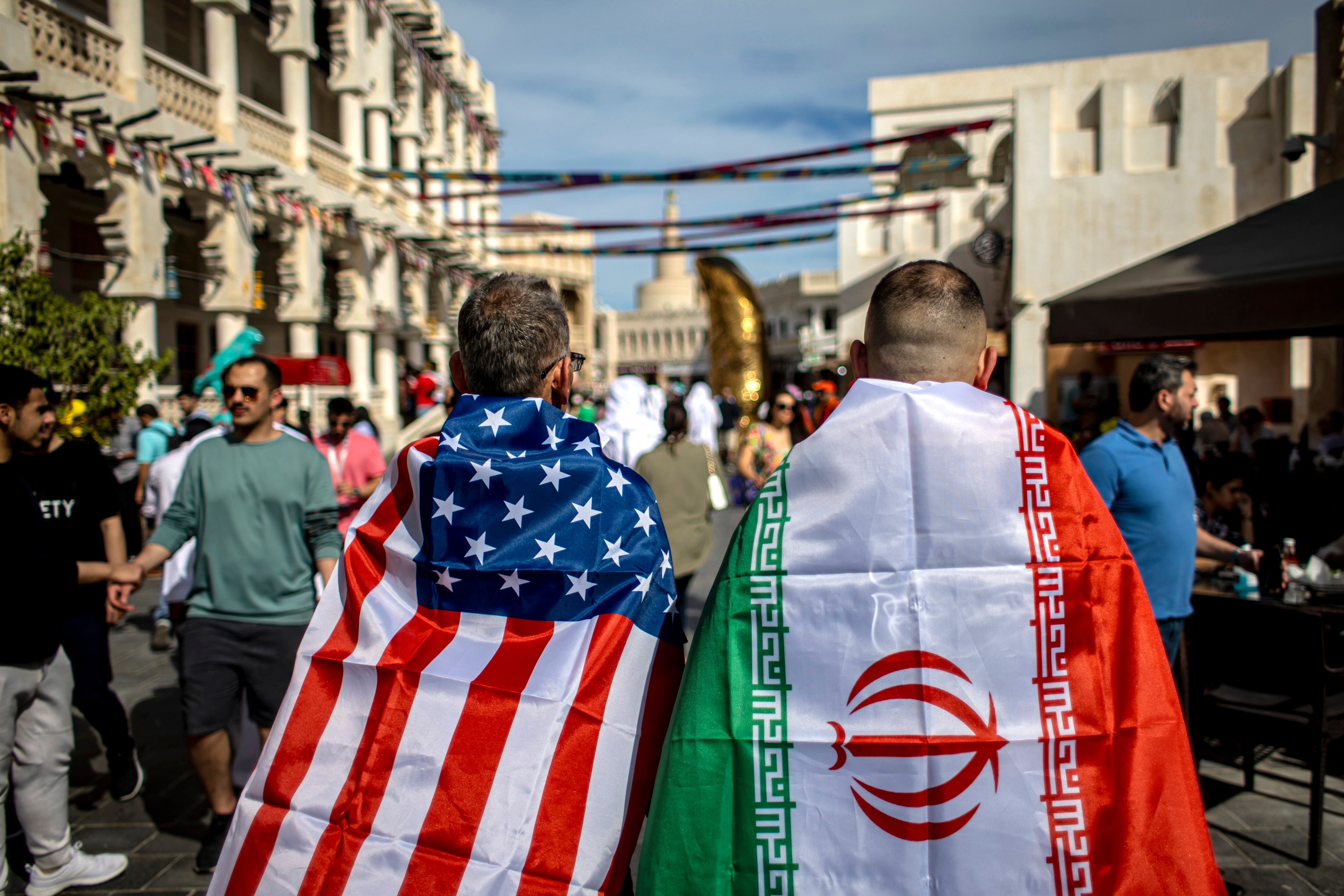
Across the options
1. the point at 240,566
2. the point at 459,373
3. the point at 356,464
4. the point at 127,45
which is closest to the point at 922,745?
the point at 459,373

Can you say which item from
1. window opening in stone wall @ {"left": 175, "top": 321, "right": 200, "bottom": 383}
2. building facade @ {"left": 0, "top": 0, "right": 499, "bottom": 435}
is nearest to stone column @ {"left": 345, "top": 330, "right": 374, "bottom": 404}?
building facade @ {"left": 0, "top": 0, "right": 499, "bottom": 435}

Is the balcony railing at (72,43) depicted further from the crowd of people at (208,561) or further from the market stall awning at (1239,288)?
the market stall awning at (1239,288)

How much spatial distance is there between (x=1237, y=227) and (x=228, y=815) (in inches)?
252

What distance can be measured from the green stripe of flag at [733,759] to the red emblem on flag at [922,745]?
0.47 ft

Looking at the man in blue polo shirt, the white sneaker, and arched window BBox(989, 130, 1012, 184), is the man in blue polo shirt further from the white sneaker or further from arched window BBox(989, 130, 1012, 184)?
arched window BBox(989, 130, 1012, 184)

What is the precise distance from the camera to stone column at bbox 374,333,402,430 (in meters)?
20.9

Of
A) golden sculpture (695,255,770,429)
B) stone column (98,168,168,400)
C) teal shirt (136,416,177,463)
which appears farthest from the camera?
golden sculpture (695,255,770,429)

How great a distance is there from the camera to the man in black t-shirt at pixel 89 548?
12.2 ft

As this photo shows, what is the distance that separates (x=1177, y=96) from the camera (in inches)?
656

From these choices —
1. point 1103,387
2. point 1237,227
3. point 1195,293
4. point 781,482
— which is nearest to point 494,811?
point 781,482

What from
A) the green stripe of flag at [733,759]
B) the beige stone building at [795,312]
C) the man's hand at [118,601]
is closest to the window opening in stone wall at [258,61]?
the man's hand at [118,601]

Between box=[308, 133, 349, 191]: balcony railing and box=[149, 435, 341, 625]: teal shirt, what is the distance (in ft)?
48.5

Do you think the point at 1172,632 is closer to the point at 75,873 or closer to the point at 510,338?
the point at 510,338

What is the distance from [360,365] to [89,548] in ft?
53.9
